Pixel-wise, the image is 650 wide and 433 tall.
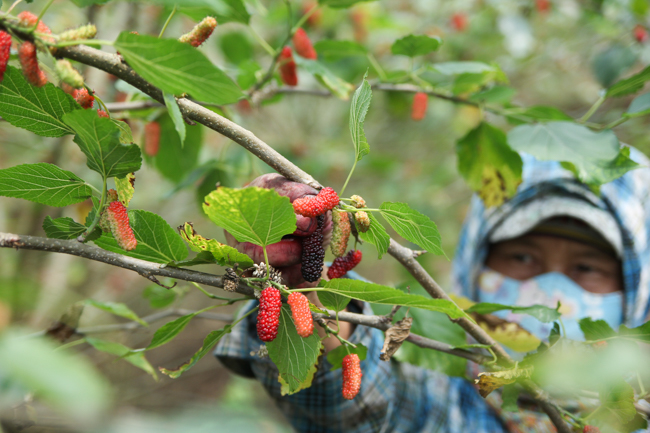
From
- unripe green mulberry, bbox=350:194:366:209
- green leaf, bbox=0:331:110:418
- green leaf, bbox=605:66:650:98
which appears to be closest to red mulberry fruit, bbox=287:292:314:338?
unripe green mulberry, bbox=350:194:366:209

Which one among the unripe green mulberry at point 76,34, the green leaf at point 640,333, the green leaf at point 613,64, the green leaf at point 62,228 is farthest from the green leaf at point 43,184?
the green leaf at point 613,64

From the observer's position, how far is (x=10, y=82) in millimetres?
430

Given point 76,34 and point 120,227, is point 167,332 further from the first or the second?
point 76,34

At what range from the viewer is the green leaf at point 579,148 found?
74cm

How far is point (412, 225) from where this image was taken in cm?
50

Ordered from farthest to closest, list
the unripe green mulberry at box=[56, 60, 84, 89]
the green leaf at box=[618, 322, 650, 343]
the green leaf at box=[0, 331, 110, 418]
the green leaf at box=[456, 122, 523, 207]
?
the green leaf at box=[456, 122, 523, 207] → the green leaf at box=[618, 322, 650, 343] → the unripe green mulberry at box=[56, 60, 84, 89] → the green leaf at box=[0, 331, 110, 418]

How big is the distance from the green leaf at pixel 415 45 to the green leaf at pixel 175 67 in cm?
59

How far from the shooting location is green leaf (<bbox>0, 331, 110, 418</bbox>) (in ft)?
0.60

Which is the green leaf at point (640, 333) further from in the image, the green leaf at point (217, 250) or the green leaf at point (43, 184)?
the green leaf at point (43, 184)

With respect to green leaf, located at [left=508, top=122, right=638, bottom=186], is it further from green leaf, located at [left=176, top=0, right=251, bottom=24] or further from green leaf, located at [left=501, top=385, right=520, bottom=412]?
green leaf, located at [left=176, top=0, right=251, bottom=24]

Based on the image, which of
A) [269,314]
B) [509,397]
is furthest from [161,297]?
[509,397]

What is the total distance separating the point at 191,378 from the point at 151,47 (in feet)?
10.3

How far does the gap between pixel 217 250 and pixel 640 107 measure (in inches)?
31.9

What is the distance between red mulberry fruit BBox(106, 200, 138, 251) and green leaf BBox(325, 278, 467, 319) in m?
0.21
